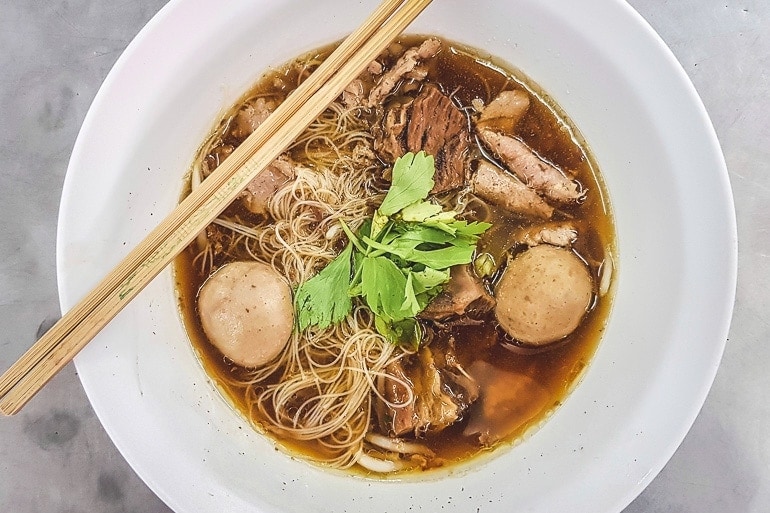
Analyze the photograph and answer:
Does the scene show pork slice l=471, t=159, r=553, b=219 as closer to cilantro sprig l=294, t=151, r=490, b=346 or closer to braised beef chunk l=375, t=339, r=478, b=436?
cilantro sprig l=294, t=151, r=490, b=346

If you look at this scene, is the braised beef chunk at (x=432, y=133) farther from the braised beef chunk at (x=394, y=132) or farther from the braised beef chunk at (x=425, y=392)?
the braised beef chunk at (x=425, y=392)

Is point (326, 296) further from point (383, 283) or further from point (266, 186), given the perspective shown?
point (266, 186)

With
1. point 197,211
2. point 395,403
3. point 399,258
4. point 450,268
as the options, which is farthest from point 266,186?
point 395,403

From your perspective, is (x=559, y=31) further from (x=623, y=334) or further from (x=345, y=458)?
(x=345, y=458)

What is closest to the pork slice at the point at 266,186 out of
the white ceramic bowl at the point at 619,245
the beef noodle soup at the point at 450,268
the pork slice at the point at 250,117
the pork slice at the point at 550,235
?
the beef noodle soup at the point at 450,268

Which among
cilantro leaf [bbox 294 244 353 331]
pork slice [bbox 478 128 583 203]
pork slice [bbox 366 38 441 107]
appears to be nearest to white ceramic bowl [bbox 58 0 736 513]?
pork slice [bbox 366 38 441 107]
